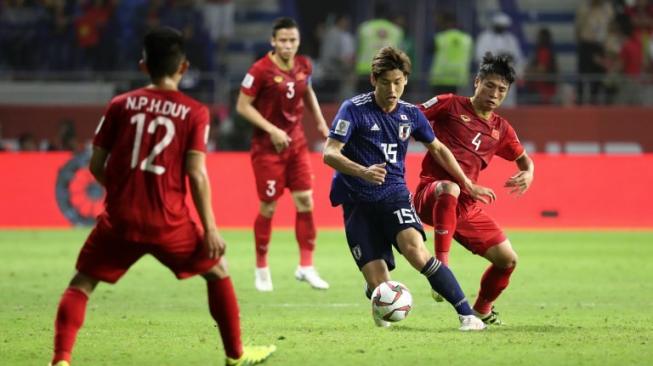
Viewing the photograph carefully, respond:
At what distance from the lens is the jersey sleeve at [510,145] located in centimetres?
976

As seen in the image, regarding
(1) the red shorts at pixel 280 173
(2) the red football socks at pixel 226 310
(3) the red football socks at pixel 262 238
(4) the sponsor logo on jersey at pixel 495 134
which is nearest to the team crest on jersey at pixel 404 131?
(4) the sponsor logo on jersey at pixel 495 134

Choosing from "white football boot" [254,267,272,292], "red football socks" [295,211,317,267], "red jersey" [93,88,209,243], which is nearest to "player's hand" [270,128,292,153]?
"red football socks" [295,211,317,267]

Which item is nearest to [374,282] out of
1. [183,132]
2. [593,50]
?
[183,132]

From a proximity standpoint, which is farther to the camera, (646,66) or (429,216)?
(646,66)

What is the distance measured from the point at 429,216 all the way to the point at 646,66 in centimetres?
1409

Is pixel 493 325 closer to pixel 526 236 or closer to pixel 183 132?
pixel 183 132

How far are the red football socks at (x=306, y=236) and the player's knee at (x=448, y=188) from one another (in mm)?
3003

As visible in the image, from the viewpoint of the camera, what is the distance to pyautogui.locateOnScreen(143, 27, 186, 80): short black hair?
22.0 ft

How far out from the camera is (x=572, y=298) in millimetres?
11172

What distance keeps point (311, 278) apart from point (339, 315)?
2.13 meters

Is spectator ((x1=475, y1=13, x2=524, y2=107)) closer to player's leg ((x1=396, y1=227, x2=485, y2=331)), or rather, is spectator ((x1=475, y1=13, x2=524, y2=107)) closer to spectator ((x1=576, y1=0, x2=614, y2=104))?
spectator ((x1=576, y1=0, x2=614, y2=104))

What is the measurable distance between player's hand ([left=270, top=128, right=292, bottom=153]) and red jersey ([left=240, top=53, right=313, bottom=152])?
280 mm

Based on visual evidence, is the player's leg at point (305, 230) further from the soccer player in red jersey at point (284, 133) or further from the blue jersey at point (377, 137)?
the blue jersey at point (377, 137)

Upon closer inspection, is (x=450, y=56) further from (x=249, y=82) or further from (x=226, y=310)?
(x=226, y=310)
